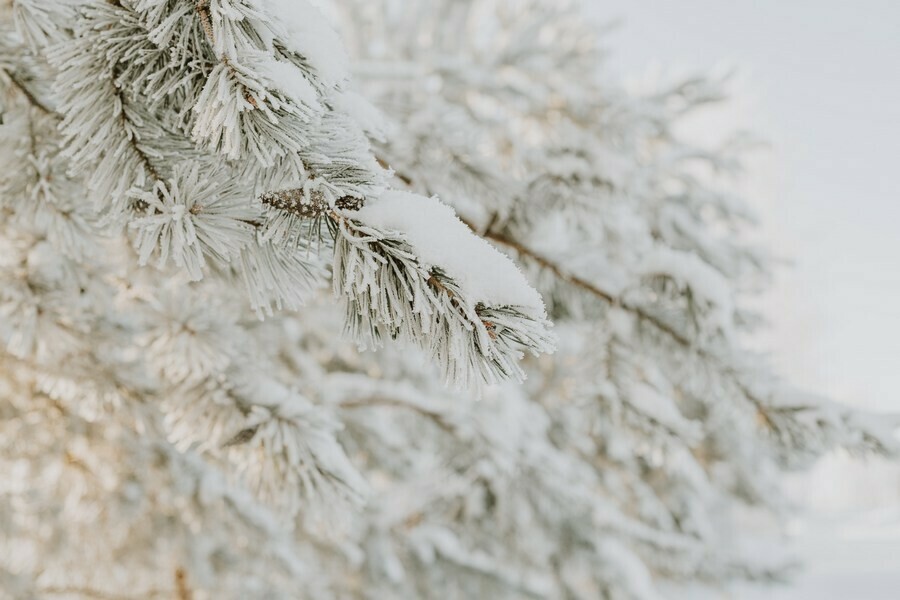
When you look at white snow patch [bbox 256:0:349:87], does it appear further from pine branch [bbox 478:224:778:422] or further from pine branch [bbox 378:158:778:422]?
pine branch [bbox 478:224:778:422]

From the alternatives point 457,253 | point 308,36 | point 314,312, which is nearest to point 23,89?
point 308,36

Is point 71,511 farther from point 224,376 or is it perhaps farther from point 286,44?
point 286,44

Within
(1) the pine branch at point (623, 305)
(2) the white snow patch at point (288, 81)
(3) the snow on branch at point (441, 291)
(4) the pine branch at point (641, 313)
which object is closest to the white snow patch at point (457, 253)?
(3) the snow on branch at point (441, 291)

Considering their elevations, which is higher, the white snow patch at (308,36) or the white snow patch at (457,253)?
the white snow patch at (308,36)

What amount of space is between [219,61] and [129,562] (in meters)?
2.38

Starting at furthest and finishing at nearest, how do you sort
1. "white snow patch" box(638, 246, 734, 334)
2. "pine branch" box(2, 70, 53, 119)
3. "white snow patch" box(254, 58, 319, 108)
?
1. "white snow patch" box(638, 246, 734, 334)
2. "pine branch" box(2, 70, 53, 119)
3. "white snow patch" box(254, 58, 319, 108)

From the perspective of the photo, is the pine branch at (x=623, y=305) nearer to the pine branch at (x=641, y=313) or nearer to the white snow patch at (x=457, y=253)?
the pine branch at (x=641, y=313)

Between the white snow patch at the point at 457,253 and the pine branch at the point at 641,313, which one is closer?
the white snow patch at the point at 457,253

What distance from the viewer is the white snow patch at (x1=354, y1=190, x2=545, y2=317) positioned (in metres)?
0.70

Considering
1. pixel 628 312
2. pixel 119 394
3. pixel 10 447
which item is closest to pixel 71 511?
pixel 10 447

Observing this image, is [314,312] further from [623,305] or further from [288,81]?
[288,81]

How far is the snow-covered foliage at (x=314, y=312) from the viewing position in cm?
72

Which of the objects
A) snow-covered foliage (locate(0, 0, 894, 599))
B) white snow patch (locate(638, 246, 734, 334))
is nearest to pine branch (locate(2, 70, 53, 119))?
snow-covered foliage (locate(0, 0, 894, 599))

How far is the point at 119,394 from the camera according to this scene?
1.47m
